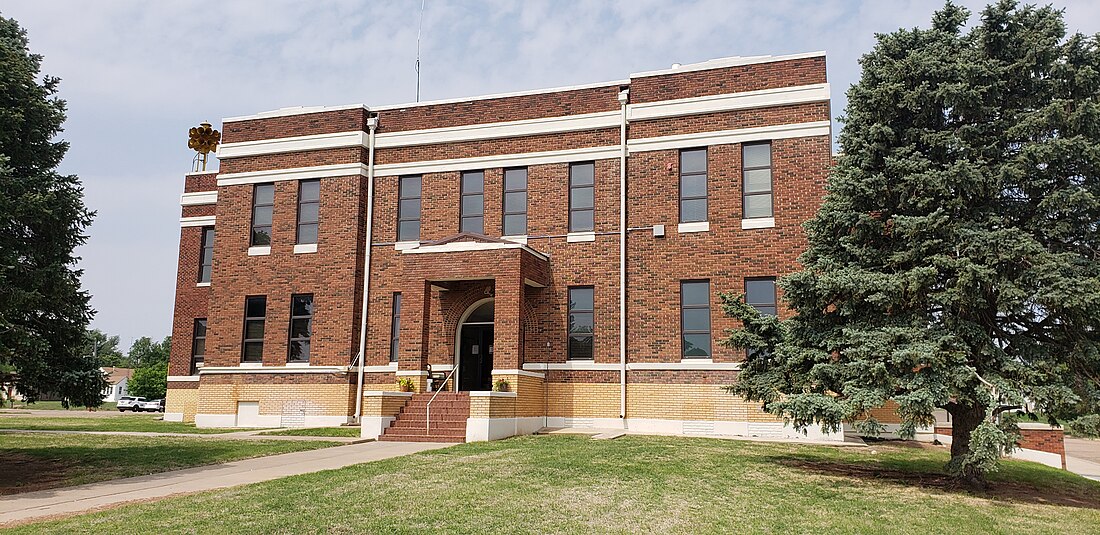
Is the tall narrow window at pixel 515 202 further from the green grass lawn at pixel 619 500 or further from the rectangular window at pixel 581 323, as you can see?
the green grass lawn at pixel 619 500

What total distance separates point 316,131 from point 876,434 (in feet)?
60.3

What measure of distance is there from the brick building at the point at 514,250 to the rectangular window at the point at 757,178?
53mm

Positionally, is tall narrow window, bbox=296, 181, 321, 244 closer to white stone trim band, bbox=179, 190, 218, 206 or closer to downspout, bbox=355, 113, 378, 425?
downspout, bbox=355, 113, 378, 425

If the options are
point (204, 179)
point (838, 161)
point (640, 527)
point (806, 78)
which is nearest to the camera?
point (640, 527)

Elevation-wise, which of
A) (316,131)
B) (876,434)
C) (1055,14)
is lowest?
(876,434)

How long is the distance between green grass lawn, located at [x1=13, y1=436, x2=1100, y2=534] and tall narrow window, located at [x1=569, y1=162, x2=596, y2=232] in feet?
28.8

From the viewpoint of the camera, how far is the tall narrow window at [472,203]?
897 inches

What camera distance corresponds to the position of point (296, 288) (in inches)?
928

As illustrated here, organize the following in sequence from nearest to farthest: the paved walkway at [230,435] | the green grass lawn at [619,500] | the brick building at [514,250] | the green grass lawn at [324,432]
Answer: the green grass lawn at [619,500], the paved walkway at [230,435], the green grass lawn at [324,432], the brick building at [514,250]

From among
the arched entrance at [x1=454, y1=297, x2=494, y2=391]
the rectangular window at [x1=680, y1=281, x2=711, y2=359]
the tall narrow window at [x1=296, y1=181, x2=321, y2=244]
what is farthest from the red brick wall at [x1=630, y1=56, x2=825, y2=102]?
the tall narrow window at [x1=296, y1=181, x2=321, y2=244]

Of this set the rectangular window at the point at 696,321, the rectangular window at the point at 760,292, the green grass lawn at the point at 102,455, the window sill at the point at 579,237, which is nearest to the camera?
the green grass lawn at the point at 102,455

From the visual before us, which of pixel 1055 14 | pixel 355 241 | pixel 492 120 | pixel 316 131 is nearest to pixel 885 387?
pixel 1055 14

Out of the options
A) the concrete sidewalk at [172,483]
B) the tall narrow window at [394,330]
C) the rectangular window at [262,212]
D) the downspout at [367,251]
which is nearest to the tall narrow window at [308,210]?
the rectangular window at [262,212]

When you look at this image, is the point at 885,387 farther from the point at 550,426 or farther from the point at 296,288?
the point at 296,288
